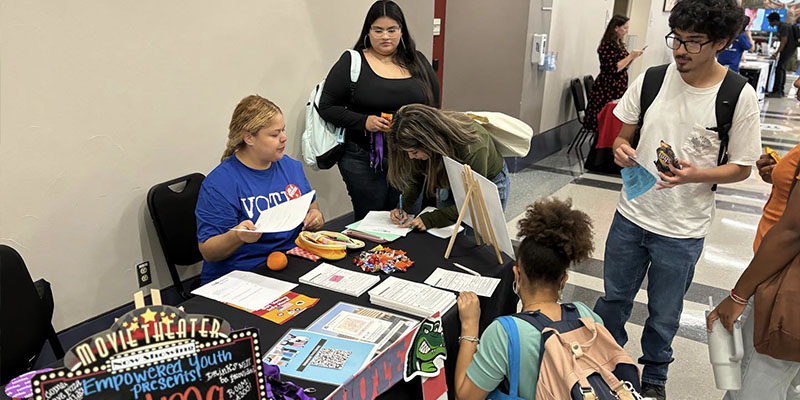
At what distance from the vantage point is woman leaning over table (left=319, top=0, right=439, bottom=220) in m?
2.83

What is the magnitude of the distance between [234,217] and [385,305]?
80 centimetres

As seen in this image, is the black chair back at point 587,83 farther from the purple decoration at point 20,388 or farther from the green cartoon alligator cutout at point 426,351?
the purple decoration at point 20,388

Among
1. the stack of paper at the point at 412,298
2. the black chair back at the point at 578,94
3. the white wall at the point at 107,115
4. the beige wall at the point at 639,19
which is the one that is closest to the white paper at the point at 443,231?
the stack of paper at the point at 412,298

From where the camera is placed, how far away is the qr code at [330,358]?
133 centimetres

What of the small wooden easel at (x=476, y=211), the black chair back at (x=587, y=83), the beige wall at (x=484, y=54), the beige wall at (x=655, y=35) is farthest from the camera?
the beige wall at (x=655, y=35)

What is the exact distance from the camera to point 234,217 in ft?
6.81

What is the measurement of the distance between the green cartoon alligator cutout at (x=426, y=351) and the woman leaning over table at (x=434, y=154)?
841mm

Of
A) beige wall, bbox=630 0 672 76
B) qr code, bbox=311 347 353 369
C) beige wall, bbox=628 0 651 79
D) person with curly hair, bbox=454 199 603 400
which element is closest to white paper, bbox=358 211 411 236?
person with curly hair, bbox=454 199 603 400

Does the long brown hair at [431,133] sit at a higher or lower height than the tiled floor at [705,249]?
higher

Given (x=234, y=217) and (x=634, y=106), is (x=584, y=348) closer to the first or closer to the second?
(x=634, y=106)

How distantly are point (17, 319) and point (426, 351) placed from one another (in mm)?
1426

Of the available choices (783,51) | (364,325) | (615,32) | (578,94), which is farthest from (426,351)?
(783,51)

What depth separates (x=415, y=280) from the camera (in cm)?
184

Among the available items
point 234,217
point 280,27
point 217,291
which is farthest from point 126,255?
point 280,27
